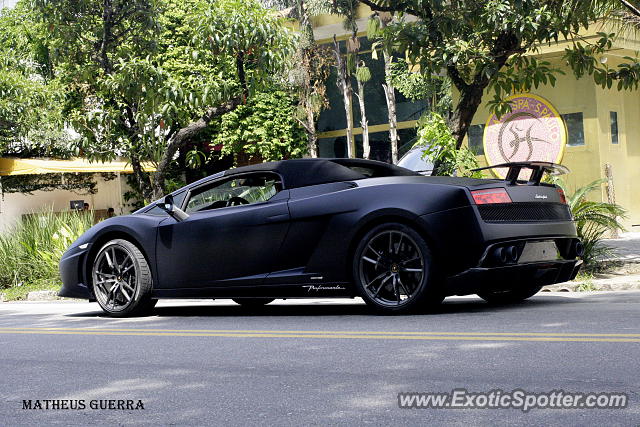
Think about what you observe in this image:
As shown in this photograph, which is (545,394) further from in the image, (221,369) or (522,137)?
(522,137)

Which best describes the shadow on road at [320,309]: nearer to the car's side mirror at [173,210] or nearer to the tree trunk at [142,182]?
the car's side mirror at [173,210]

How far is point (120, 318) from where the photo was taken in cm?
988

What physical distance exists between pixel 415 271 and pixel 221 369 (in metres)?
2.42

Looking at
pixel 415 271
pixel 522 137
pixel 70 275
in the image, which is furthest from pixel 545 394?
pixel 522 137

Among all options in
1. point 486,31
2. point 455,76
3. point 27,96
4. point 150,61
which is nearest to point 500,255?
point 486,31

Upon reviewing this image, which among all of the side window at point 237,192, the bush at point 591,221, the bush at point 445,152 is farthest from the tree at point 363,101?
the side window at point 237,192

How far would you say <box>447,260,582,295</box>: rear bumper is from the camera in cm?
793

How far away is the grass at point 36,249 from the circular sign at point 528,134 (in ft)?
33.5

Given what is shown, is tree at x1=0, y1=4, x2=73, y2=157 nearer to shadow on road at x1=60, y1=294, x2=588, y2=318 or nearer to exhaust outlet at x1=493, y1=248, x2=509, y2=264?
shadow on road at x1=60, y1=294, x2=588, y2=318

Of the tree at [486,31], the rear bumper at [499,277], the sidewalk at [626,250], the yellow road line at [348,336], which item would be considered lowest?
the sidewalk at [626,250]

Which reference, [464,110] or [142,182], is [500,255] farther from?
[142,182]

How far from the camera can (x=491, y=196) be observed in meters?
8.13

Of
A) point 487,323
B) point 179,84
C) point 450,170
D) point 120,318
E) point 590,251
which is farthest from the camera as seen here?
point 179,84

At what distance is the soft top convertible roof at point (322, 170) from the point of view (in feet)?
29.1
